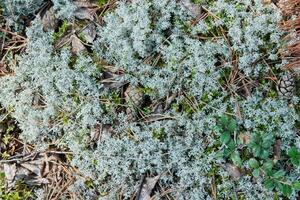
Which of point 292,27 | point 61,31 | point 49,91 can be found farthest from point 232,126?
point 61,31

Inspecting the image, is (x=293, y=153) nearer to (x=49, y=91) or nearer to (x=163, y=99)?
(x=163, y=99)

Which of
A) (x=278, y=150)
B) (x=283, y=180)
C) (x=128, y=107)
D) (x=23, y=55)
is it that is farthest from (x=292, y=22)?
(x=23, y=55)

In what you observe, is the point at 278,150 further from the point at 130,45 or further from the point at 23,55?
the point at 23,55

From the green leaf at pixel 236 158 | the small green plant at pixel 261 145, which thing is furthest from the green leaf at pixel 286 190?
the green leaf at pixel 236 158

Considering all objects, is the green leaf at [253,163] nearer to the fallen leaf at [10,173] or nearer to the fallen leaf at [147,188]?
the fallen leaf at [147,188]

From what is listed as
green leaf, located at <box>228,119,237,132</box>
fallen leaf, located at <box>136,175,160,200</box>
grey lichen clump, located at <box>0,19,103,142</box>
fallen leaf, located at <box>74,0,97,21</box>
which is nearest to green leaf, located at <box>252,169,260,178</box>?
green leaf, located at <box>228,119,237,132</box>
